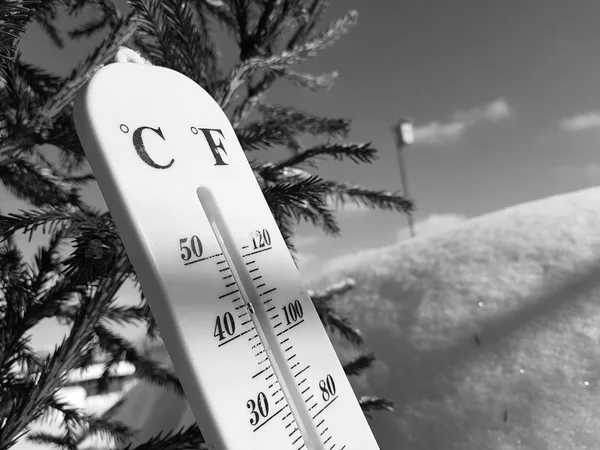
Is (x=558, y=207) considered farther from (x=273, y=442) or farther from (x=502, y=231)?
(x=273, y=442)

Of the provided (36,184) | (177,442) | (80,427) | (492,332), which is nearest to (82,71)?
(36,184)

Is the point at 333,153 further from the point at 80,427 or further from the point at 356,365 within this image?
the point at 80,427

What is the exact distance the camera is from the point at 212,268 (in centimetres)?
82

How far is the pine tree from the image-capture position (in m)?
1.11

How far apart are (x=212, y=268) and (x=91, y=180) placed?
1.58 metres

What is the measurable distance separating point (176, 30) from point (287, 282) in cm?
115

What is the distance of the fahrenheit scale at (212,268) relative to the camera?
709 mm

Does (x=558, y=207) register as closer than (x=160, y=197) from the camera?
No

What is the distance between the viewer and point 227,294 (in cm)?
83

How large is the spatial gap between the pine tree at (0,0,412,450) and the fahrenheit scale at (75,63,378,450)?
0.23m

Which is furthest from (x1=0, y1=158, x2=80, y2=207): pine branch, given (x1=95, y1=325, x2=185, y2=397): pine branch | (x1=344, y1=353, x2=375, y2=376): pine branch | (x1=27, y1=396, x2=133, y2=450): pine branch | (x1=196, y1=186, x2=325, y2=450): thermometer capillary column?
(x1=344, y1=353, x2=375, y2=376): pine branch

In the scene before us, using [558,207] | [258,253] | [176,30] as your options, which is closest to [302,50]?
[176,30]

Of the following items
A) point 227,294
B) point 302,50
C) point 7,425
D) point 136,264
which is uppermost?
point 302,50

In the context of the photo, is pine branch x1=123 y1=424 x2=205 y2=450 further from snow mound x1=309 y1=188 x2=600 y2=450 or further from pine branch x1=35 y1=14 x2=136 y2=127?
snow mound x1=309 y1=188 x2=600 y2=450
